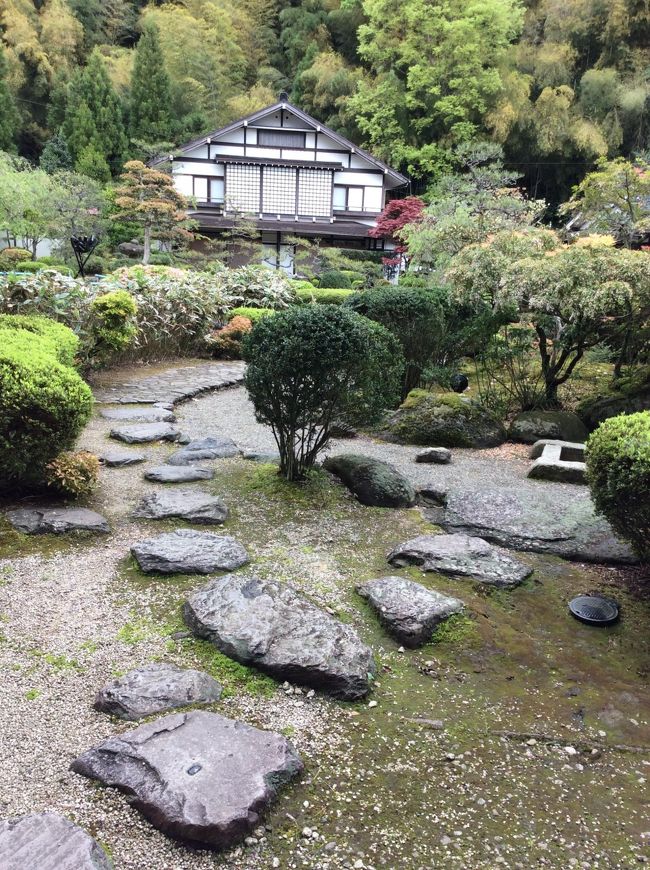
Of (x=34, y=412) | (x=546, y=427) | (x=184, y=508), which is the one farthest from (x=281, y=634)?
(x=546, y=427)

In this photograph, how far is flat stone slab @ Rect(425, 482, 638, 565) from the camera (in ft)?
13.1

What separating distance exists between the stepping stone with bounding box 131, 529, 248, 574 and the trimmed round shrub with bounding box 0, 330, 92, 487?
1047 mm

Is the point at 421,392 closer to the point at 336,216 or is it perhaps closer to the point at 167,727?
Answer: the point at 167,727

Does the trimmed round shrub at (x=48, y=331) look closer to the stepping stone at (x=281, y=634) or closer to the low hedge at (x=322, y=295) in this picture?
the stepping stone at (x=281, y=634)

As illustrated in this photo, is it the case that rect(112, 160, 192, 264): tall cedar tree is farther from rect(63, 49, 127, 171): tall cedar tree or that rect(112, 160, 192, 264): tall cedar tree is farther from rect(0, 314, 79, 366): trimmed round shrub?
rect(0, 314, 79, 366): trimmed round shrub

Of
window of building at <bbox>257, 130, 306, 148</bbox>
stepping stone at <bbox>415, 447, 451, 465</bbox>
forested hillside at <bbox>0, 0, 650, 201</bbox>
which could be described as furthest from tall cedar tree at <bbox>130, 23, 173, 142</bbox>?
stepping stone at <bbox>415, 447, 451, 465</bbox>

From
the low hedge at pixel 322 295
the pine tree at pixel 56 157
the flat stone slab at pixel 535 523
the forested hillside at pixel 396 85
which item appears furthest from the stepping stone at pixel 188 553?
the pine tree at pixel 56 157

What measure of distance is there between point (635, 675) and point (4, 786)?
8.40 feet

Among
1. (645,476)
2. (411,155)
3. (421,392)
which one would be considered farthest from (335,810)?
(411,155)

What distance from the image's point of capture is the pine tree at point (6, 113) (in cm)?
2888

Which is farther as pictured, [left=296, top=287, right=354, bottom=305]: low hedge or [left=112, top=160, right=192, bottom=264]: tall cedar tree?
[left=112, top=160, right=192, bottom=264]: tall cedar tree

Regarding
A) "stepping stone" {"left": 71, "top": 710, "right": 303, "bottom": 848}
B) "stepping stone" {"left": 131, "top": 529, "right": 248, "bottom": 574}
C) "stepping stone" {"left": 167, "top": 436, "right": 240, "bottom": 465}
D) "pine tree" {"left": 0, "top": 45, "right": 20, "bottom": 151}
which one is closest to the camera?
"stepping stone" {"left": 71, "top": 710, "right": 303, "bottom": 848}

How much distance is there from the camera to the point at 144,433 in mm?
6211

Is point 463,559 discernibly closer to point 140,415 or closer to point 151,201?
point 140,415
